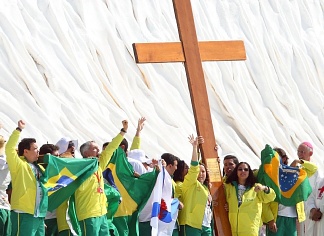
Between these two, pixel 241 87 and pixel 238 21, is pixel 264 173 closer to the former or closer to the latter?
pixel 241 87

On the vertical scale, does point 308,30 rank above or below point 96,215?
above

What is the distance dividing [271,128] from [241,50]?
8499 millimetres

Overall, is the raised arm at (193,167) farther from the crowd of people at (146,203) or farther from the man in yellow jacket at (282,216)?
the man in yellow jacket at (282,216)

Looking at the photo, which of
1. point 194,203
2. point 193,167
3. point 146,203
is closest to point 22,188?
point 146,203

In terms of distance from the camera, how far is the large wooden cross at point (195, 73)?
33.8ft

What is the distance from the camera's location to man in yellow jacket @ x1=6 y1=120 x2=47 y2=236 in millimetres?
9344

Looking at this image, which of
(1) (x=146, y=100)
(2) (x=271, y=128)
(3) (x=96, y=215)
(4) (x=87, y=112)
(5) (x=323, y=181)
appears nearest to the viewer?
(3) (x=96, y=215)

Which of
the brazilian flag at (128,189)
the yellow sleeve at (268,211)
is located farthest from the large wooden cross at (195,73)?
the yellow sleeve at (268,211)

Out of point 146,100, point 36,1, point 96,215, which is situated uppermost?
point 36,1

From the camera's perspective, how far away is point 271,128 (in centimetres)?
1931

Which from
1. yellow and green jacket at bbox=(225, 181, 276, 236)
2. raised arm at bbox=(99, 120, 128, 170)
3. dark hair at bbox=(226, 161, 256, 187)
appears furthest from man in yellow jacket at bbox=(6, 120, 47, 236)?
dark hair at bbox=(226, 161, 256, 187)

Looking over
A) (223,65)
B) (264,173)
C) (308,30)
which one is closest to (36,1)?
(223,65)

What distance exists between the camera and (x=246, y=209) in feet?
34.7

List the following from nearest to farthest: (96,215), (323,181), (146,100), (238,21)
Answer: (96,215) < (323,181) < (146,100) < (238,21)
